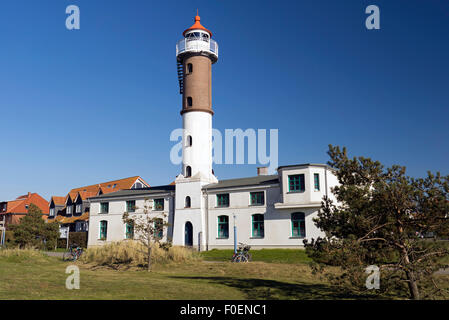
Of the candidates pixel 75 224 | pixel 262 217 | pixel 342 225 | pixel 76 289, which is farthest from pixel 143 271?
pixel 75 224

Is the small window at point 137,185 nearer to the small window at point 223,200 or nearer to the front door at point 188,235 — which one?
the front door at point 188,235

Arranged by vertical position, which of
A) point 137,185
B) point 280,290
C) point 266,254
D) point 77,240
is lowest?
point 280,290

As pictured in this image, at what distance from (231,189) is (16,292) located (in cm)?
2376

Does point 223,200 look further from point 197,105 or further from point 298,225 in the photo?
point 197,105

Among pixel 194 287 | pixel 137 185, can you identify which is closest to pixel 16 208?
pixel 137 185

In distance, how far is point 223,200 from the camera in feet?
112

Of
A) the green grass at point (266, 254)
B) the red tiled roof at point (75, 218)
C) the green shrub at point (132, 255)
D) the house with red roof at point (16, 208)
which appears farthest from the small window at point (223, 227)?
the house with red roof at point (16, 208)

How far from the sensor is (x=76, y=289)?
11.4 m

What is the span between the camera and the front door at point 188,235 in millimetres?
34875

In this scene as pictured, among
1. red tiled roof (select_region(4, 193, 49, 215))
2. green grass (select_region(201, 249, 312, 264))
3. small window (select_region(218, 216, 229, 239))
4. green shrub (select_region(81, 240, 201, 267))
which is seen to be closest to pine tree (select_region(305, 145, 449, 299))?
green shrub (select_region(81, 240, 201, 267))

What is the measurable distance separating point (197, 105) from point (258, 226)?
12.5m

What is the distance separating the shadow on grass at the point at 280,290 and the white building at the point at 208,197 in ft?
49.0

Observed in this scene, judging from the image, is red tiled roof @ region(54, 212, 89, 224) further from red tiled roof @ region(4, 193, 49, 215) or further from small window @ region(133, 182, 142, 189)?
red tiled roof @ region(4, 193, 49, 215)

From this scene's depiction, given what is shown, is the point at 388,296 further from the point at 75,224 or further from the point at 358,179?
the point at 75,224
